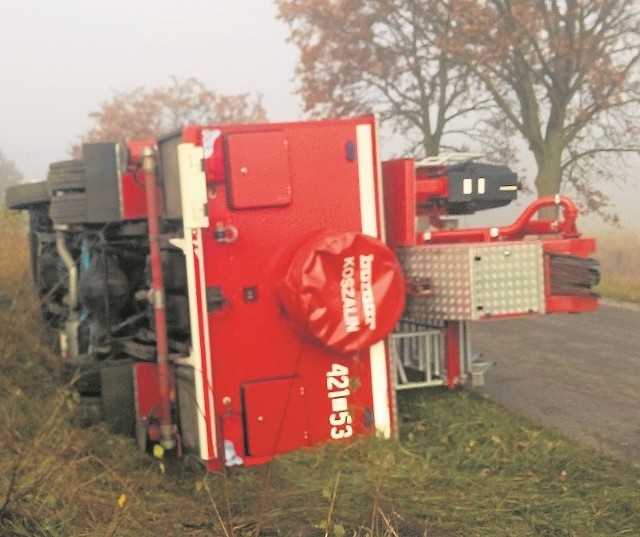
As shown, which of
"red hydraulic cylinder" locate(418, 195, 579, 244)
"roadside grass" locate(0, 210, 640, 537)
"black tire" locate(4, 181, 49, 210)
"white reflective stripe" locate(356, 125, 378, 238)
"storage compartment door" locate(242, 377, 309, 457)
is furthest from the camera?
"black tire" locate(4, 181, 49, 210)

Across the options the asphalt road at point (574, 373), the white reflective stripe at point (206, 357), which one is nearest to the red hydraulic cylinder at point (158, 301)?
the white reflective stripe at point (206, 357)

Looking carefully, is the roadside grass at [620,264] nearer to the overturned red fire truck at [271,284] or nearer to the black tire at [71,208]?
the overturned red fire truck at [271,284]

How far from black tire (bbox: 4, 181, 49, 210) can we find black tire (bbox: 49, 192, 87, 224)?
1.25 metres

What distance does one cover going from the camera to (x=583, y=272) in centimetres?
638

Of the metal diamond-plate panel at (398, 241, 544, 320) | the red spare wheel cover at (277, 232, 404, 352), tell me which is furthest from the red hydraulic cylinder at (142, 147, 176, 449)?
the metal diamond-plate panel at (398, 241, 544, 320)

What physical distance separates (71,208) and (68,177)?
0.24m

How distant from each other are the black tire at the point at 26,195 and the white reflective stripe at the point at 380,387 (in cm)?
358

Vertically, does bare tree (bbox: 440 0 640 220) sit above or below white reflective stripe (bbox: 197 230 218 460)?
above

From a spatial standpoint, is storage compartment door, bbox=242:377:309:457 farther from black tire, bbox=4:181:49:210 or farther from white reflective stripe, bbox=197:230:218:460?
black tire, bbox=4:181:49:210

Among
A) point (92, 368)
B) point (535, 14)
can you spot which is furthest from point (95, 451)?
point (535, 14)

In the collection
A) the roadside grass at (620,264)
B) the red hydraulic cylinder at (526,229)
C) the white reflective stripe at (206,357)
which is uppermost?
the red hydraulic cylinder at (526,229)

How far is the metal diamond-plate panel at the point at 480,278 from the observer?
20.1 feet

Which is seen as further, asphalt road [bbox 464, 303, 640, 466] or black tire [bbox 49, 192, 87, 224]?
black tire [bbox 49, 192, 87, 224]

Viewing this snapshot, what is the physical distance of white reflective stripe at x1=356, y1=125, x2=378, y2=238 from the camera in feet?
19.3
